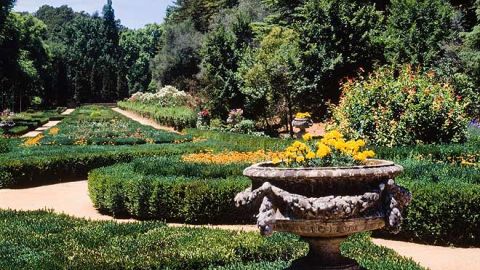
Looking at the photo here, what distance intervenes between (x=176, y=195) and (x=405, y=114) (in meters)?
6.63

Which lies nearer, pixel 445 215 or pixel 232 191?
pixel 445 215

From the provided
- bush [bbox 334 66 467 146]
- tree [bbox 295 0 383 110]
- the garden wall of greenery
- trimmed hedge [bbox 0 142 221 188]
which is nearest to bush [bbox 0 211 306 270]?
the garden wall of greenery

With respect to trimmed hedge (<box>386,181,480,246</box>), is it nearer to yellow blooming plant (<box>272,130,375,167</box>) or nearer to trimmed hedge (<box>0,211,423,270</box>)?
trimmed hedge (<box>0,211,423,270</box>)

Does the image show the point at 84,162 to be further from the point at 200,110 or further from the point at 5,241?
the point at 200,110

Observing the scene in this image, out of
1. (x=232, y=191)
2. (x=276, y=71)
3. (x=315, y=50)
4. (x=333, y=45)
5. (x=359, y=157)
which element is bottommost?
(x=232, y=191)

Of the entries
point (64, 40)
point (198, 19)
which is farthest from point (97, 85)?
point (198, 19)

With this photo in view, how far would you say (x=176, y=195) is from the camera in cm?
932

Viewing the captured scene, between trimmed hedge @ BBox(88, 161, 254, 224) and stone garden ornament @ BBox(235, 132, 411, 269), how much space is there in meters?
4.77

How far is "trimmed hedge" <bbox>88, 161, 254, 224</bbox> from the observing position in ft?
29.9

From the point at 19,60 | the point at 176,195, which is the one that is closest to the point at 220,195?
the point at 176,195

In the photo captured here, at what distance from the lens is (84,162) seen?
48.7 feet

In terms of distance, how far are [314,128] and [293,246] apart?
21.8 meters

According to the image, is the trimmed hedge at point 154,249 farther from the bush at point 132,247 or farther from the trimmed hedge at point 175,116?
the trimmed hedge at point 175,116

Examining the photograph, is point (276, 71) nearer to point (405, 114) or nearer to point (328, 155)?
point (405, 114)
